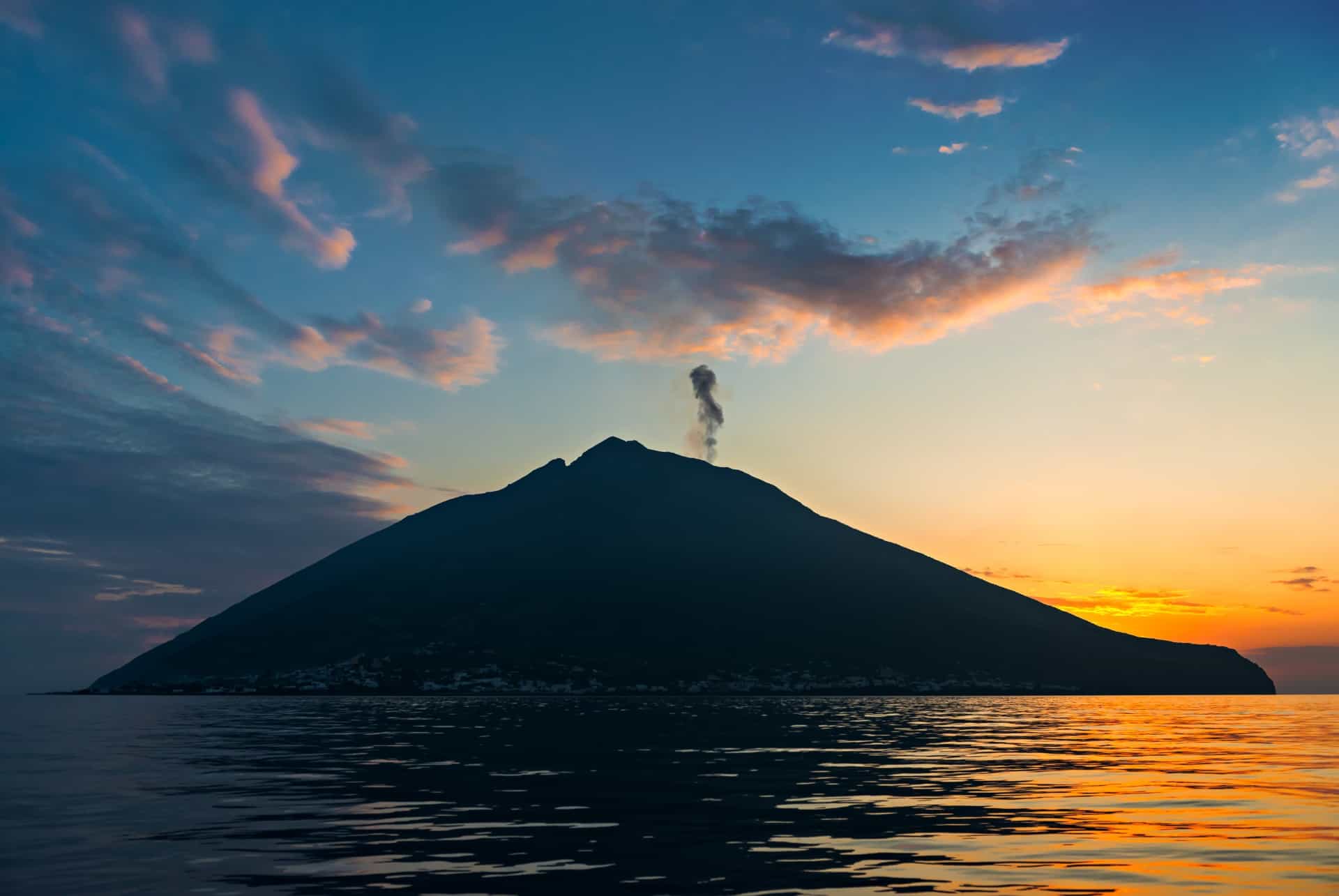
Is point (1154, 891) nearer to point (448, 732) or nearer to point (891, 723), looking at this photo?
point (448, 732)

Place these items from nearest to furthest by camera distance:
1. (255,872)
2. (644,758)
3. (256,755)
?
1. (255,872)
2. (644,758)
3. (256,755)

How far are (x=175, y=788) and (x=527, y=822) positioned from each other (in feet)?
69.0

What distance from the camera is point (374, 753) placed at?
6675 centimetres

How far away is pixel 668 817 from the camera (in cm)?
3616

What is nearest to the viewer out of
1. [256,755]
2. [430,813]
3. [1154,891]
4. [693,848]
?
[1154,891]

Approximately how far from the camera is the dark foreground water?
2564 cm

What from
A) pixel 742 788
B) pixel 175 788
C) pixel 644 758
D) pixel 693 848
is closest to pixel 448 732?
pixel 644 758

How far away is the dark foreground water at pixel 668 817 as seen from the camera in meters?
25.6

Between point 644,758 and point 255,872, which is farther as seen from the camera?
point 644,758

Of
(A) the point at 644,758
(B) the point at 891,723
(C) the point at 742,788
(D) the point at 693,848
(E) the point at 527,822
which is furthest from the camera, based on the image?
(B) the point at 891,723

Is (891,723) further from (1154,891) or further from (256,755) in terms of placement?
(1154,891)

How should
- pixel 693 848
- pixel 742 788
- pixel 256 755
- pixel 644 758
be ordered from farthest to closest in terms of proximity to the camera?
pixel 256 755 → pixel 644 758 → pixel 742 788 → pixel 693 848

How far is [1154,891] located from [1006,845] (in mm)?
6462

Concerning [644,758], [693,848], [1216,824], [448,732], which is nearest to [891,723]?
[448,732]
